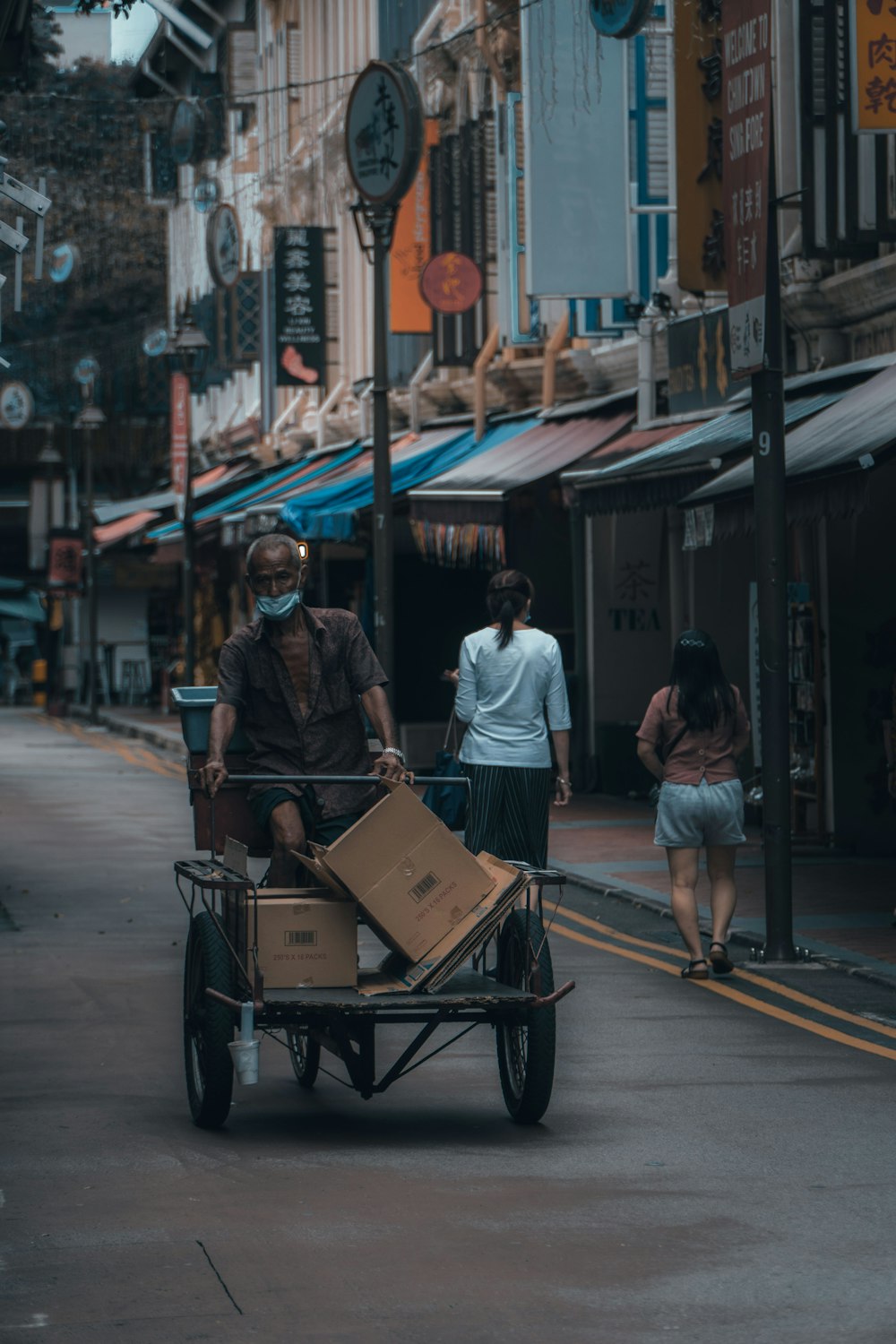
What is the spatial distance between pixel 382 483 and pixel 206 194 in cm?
2918

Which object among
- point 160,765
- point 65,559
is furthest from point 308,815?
point 65,559

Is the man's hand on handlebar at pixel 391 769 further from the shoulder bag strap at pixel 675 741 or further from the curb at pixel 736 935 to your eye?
the shoulder bag strap at pixel 675 741

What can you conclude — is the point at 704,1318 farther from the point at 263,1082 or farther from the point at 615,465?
the point at 615,465

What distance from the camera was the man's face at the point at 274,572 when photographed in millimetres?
8273

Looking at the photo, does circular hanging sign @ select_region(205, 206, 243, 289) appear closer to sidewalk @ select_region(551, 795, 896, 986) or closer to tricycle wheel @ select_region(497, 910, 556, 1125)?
sidewalk @ select_region(551, 795, 896, 986)

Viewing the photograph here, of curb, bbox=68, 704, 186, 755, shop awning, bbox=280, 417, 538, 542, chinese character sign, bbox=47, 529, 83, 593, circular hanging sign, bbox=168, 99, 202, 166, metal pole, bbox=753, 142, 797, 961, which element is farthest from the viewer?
chinese character sign, bbox=47, 529, 83, 593

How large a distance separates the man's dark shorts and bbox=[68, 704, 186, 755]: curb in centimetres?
2326

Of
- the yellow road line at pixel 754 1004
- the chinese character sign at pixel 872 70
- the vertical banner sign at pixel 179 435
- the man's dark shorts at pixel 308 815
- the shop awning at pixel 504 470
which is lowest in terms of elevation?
the yellow road line at pixel 754 1004

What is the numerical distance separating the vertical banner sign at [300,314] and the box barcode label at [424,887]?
94.8ft

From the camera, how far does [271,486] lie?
35.9 metres

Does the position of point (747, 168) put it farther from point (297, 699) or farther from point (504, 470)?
point (504, 470)

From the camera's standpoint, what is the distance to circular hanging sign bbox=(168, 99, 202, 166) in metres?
46.5

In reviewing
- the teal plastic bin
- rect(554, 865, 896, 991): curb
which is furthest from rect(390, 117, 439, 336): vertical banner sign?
the teal plastic bin

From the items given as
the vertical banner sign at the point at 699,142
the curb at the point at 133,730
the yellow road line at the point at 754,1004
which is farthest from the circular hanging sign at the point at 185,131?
the yellow road line at the point at 754,1004
